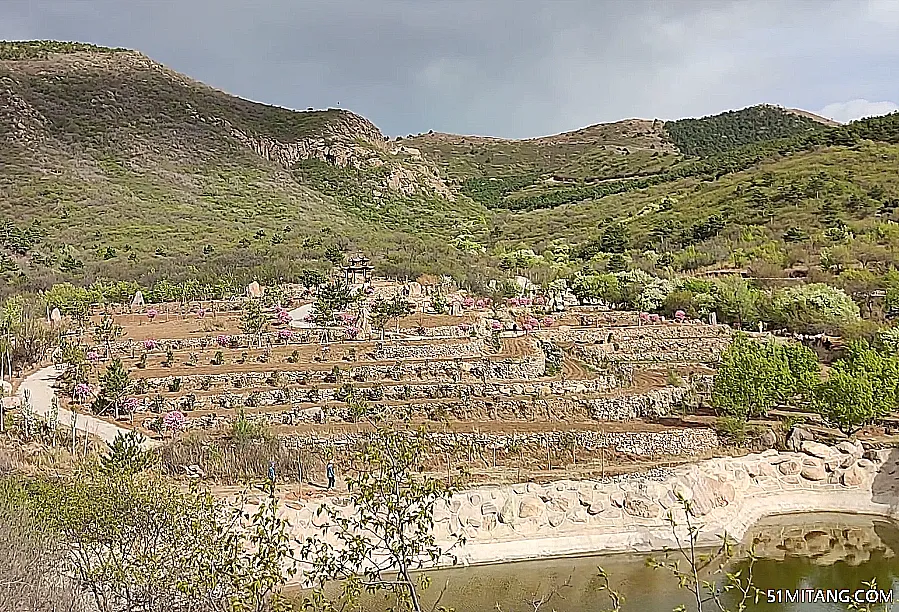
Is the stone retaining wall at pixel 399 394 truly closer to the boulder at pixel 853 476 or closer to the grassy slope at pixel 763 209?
the boulder at pixel 853 476

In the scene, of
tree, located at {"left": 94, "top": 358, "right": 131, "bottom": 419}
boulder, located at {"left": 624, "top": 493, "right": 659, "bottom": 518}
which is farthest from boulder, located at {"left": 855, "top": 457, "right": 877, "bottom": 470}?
tree, located at {"left": 94, "top": 358, "right": 131, "bottom": 419}

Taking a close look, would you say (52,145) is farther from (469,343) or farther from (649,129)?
(649,129)

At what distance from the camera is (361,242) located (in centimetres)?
5741

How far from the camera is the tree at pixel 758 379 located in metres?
19.5

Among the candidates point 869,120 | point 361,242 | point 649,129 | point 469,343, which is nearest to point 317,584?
point 469,343

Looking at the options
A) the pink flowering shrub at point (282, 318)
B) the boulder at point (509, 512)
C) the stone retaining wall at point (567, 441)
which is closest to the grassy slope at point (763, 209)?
the pink flowering shrub at point (282, 318)

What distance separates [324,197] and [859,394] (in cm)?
6307

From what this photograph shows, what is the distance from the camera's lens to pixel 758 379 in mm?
19484

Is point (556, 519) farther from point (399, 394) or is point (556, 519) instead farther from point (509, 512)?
point (399, 394)

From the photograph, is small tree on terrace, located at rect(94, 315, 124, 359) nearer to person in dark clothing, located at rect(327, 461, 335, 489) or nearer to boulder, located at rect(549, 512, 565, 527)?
person in dark clothing, located at rect(327, 461, 335, 489)

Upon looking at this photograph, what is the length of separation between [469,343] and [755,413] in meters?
9.81

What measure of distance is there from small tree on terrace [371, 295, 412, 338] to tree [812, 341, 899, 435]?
15.5 meters

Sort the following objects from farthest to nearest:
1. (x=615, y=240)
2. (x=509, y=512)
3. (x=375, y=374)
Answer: (x=615, y=240)
(x=375, y=374)
(x=509, y=512)

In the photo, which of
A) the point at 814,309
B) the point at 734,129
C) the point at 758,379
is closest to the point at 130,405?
the point at 758,379
